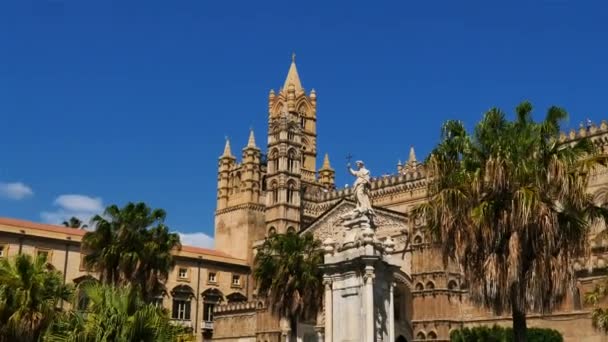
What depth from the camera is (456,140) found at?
838 inches

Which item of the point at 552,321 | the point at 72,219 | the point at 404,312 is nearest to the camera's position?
the point at 552,321

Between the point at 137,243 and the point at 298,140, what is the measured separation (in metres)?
33.9

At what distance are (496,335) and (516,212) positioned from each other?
22551 mm

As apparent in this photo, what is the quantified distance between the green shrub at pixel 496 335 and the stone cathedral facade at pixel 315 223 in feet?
4.74

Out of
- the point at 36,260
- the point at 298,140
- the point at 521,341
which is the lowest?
the point at 521,341

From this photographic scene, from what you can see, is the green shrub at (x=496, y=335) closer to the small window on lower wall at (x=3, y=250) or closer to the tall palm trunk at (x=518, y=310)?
the tall palm trunk at (x=518, y=310)

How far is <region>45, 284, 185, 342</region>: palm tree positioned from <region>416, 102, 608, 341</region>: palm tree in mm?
8054

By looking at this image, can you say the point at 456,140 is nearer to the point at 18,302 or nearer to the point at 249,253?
the point at 18,302

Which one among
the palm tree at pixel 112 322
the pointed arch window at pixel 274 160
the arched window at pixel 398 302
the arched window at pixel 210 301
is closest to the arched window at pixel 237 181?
the pointed arch window at pixel 274 160

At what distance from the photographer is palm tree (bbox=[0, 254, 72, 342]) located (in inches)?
A: 974

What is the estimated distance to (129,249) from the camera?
37.7 meters

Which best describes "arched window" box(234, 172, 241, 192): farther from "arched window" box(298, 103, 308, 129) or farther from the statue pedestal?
the statue pedestal

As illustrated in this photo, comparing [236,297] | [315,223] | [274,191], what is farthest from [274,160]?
[236,297]

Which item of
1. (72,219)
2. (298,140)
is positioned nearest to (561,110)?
(298,140)
